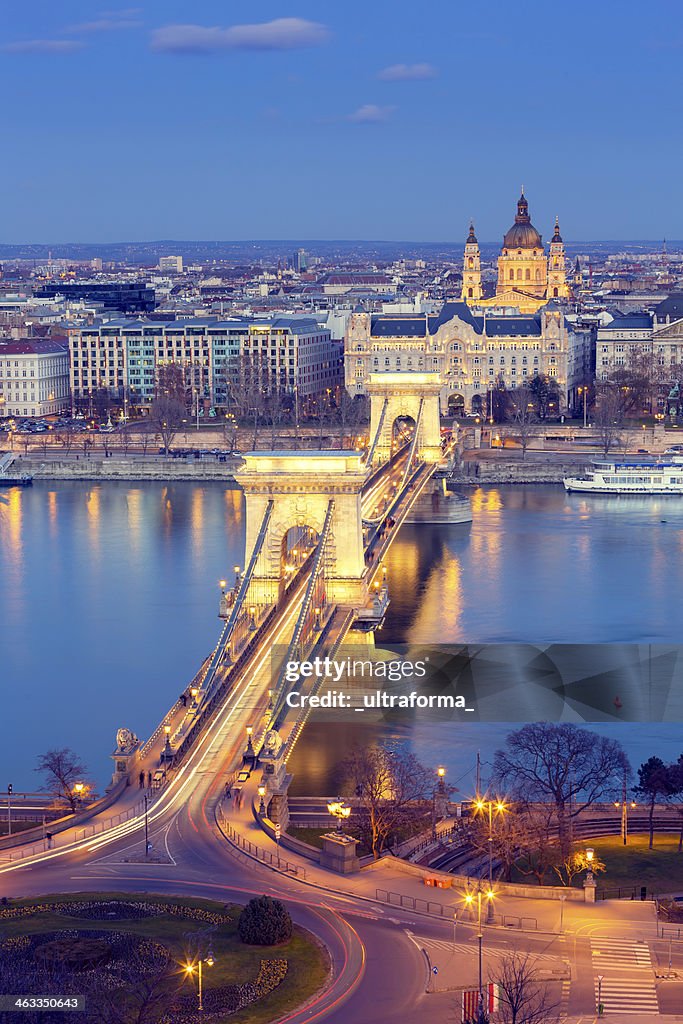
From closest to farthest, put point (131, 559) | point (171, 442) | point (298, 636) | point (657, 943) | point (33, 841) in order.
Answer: point (657, 943) → point (33, 841) → point (298, 636) → point (131, 559) → point (171, 442)

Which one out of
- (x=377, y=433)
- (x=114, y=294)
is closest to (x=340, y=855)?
(x=377, y=433)

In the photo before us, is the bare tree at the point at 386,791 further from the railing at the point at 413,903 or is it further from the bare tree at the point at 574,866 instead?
the bare tree at the point at 574,866

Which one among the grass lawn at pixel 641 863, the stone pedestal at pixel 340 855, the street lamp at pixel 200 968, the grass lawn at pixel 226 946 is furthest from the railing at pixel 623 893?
the street lamp at pixel 200 968

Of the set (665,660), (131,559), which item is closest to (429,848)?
(665,660)

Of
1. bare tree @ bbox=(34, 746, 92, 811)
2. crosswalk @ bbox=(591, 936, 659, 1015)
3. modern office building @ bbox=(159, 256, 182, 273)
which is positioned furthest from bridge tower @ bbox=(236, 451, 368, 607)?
modern office building @ bbox=(159, 256, 182, 273)

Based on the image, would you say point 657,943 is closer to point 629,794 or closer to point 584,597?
point 629,794
